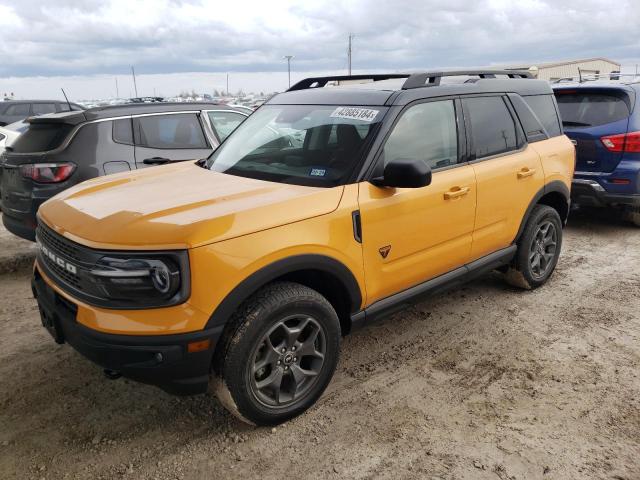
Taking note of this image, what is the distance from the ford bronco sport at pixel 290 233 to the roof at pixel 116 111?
1.82m

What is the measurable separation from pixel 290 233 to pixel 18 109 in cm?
1697

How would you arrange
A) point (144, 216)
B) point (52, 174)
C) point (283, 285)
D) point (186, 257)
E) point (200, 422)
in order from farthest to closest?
point (52, 174)
point (200, 422)
point (283, 285)
point (144, 216)
point (186, 257)

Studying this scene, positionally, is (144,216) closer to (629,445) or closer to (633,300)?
(629,445)

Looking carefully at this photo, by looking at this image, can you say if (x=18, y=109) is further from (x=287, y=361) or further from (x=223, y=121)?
(x=287, y=361)

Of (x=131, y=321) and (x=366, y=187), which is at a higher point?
(x=366, y=187)

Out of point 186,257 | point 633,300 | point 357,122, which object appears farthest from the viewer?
point 633,300

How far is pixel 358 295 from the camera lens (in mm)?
3010

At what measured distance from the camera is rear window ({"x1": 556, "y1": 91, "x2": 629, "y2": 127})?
6.18m

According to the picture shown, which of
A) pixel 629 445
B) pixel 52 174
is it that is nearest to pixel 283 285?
pixel 629 445

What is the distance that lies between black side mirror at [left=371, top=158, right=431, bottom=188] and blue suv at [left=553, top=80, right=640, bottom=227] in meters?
4.19

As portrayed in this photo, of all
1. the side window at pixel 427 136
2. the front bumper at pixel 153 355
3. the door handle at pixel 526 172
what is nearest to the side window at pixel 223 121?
the side window at pixel 427 136

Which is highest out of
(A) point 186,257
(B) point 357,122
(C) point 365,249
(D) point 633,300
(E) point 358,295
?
(B) point 357,122

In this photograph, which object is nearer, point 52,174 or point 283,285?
point 283,285

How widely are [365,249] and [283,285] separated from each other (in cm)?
56
